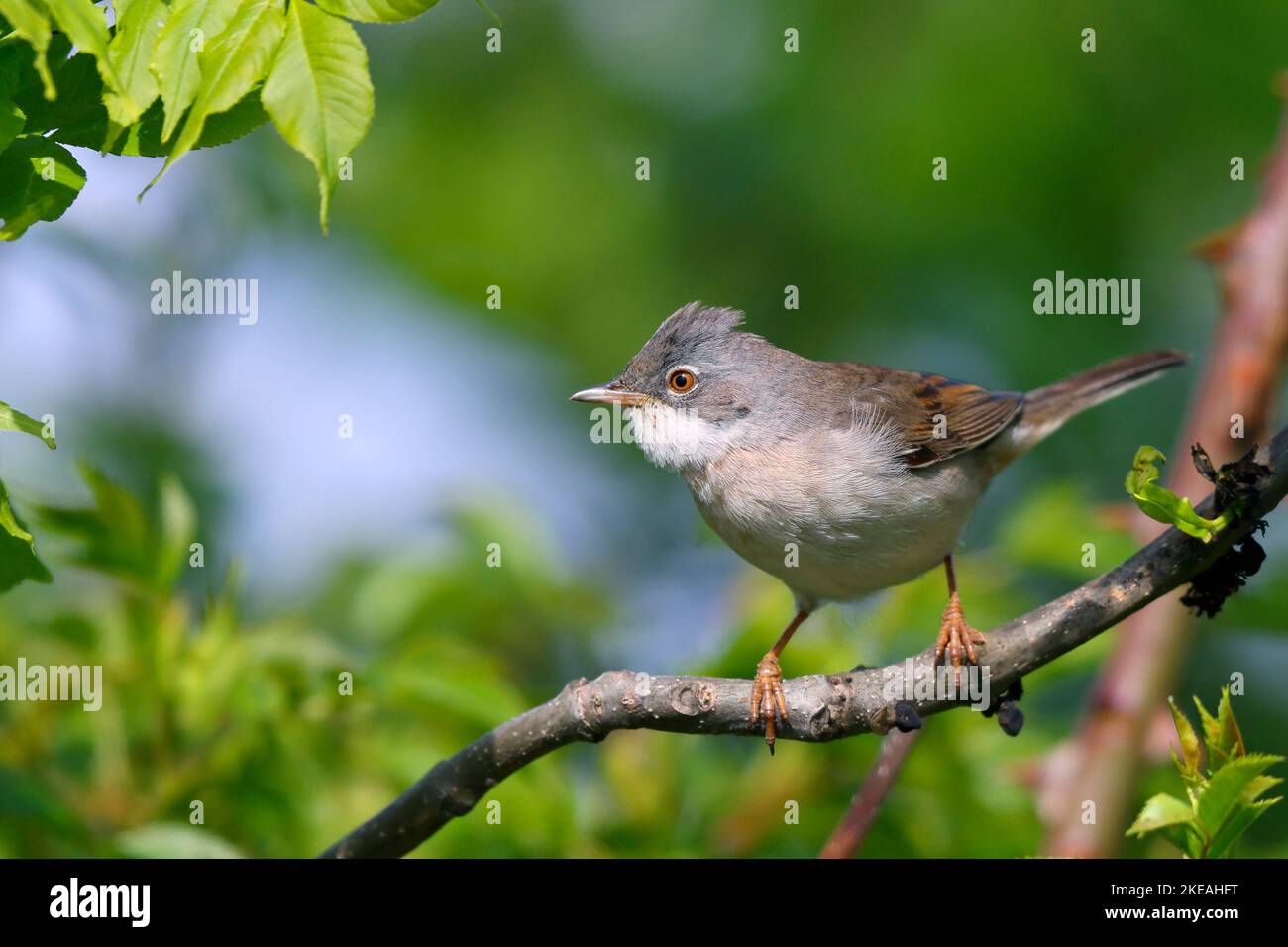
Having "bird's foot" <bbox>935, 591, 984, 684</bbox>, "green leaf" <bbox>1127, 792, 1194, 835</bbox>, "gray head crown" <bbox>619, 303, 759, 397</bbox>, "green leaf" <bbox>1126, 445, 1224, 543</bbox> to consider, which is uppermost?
"gray head crown" <bbox>619, 303, 759, 397</bbox>

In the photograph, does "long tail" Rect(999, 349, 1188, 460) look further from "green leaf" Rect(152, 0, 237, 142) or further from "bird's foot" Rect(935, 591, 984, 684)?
"green leaf" Rect(152, 0, 237, 142)

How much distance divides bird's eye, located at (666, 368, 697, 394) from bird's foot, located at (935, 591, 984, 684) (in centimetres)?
141

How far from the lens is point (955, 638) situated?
3.97 m

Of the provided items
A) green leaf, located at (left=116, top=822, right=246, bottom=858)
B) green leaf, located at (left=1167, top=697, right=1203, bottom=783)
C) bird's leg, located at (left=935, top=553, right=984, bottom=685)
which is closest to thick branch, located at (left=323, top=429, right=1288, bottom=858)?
bird's leg, located at (left=935, top=553, right=984, bottom=685)

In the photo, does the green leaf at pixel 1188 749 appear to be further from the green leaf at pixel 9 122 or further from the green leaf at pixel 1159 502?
the green leaf at pixel 9 122

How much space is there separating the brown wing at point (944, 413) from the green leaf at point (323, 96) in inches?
116

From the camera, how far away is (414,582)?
506 centimetres

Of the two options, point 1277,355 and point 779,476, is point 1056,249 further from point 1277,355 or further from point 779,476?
point 779,476

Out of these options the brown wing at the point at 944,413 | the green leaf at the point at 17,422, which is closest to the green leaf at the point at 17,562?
the green leaf at the point at 17,422

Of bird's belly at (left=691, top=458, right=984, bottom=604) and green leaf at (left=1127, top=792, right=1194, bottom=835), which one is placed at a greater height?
bird's belly at (left=691, top=458, right=984, bottom=604)

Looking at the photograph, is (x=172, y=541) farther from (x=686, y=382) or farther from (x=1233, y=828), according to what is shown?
(x=1233, y=828)

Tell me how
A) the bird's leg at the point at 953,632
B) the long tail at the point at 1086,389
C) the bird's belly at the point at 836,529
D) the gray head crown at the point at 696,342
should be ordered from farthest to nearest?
the long tail at the point at 1086,389 < the gray head crown at the point at 696,342 < the bird's belly at the point at 836,529 < the bird's leg at the point at 953,632

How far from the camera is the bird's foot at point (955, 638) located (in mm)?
2967

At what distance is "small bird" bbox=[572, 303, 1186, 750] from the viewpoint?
4363mm
